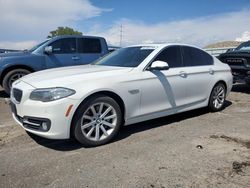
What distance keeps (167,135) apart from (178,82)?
107 centimetres

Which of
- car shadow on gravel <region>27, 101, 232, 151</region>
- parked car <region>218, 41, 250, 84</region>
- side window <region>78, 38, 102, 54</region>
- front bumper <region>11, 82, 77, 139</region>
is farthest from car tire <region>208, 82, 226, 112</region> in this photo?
side window <region>78, 38, 102, 54</region>

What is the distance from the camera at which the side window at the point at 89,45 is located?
9406mm

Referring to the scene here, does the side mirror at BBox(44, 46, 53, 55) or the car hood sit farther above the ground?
the side mirror at BBox(44, 46, 53, 55)

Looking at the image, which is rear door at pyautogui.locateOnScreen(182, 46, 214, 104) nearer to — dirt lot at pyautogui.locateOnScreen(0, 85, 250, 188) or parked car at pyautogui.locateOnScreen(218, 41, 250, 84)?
dirt lot at pyautogui.locateOnScreen(0, 85, 250, 188)

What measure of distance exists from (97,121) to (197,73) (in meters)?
A: 2.51

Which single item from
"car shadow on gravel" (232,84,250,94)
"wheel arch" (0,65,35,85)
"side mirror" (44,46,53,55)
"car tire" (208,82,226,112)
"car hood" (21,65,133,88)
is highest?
"side mirror" (44,46,53,55)

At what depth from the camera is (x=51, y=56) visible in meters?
8.73

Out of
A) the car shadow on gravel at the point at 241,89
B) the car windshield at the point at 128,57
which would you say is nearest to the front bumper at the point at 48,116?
the car windshield at the point at 128,57

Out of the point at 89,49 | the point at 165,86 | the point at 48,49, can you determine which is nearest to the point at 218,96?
the point at 165,86

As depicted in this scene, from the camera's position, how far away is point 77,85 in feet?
13.7

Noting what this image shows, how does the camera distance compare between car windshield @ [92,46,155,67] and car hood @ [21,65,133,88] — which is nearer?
car hood @ [21,65,133,88]

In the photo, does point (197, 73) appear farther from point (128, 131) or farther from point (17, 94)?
point (17, 94)

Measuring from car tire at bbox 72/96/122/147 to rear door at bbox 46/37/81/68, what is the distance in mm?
4671

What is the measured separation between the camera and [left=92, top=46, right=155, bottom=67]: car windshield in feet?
17.2
